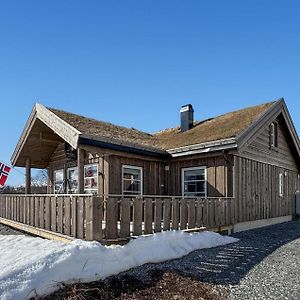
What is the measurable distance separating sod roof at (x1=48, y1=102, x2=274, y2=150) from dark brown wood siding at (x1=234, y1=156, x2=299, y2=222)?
1412mm

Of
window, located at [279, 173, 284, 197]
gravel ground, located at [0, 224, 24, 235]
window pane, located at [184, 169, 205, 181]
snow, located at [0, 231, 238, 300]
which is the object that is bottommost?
gravel ground, located at [0, 224, 24, 235]

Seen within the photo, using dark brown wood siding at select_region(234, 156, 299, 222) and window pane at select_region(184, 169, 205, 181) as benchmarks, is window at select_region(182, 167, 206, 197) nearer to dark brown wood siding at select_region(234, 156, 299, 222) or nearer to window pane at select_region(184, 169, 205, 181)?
window pane at select_region(184, 169, 205, 181)

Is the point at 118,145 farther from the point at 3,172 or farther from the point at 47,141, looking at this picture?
the point at 3,172

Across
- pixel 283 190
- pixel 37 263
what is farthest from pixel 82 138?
pixel 283 190

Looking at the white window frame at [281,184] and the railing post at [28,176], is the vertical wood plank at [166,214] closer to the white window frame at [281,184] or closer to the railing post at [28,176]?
the railing post at [28,176]

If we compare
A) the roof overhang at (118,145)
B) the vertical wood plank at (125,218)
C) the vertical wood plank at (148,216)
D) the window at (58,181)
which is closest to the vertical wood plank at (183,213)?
the vertical wood plank at (148,216)

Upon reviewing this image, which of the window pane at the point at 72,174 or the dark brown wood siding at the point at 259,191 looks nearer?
the dark brown wood siding at the point at 259,191

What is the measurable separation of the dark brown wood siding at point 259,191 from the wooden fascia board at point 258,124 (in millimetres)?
816

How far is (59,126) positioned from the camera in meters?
10.8

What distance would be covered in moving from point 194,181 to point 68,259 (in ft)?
28.0

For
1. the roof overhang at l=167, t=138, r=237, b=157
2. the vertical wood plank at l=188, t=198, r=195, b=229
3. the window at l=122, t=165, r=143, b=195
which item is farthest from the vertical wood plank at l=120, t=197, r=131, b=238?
the roof overhang at l=167, t=138, r=237, b=157

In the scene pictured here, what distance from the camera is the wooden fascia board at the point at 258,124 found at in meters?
12.1

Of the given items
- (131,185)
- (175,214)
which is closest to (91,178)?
(131,185)

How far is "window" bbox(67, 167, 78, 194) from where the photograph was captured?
48.9 ft
